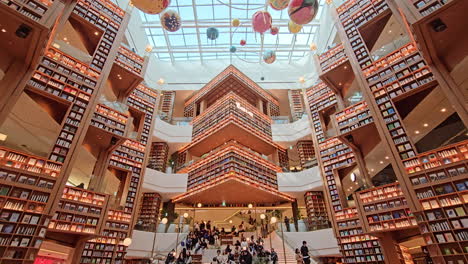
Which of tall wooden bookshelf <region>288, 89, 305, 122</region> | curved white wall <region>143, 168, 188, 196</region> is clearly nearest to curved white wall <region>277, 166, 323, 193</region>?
tall wooden bookshelf <region>288, 89, 305, 122</region>

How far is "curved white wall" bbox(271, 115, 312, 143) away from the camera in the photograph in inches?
691

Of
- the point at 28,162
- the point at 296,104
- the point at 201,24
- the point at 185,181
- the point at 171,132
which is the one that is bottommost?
the point at 28,162

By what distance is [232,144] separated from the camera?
52.3 feet

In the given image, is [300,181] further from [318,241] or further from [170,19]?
[170,19]

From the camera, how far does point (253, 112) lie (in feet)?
62.7

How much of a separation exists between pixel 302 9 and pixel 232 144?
1028cm

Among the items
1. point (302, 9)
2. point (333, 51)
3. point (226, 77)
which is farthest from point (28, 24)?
point (226, 77)

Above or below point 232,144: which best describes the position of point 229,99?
above

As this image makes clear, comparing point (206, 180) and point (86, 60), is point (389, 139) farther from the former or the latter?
point (86, 60)

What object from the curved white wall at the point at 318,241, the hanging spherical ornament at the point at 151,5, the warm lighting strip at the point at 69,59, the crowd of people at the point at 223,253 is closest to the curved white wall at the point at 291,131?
the curved white wall at the point at 318,241

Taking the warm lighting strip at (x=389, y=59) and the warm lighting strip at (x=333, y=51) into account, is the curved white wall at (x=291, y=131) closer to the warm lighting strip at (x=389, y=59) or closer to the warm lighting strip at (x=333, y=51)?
Answer: the warm lighting strip at (x=333, y=51)

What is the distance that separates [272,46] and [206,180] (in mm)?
12688

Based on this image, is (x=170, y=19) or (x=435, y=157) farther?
(x=170, y=19)

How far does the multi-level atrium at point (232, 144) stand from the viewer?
6914mm
